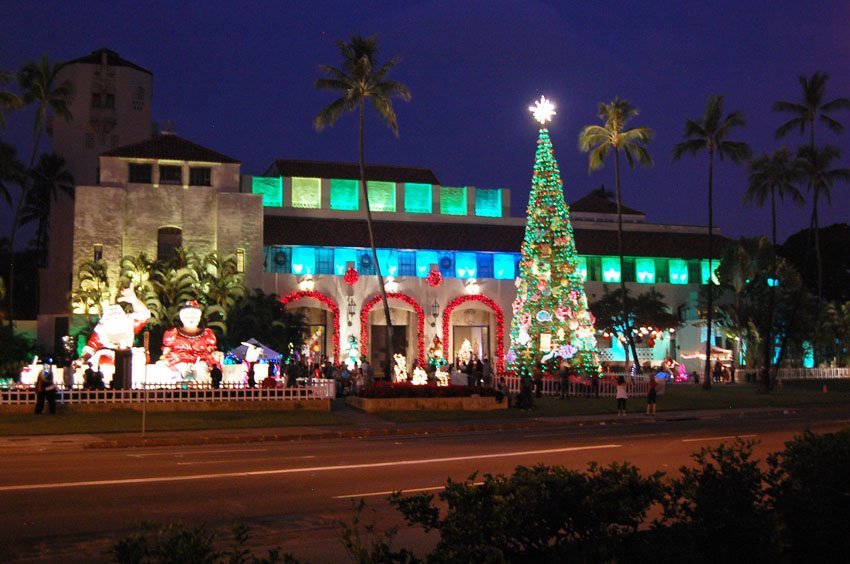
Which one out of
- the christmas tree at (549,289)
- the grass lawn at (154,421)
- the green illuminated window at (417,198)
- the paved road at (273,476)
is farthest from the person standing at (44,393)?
the green illuminated window at (417,198)

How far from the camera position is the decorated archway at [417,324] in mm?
54156

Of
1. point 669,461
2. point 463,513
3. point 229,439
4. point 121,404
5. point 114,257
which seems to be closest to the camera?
point 463,513

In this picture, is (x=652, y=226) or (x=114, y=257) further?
(x=652, y=226)

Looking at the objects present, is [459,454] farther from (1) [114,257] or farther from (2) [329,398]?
(1) [114,257]

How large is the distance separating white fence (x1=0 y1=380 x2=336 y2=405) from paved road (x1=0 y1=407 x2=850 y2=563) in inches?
282

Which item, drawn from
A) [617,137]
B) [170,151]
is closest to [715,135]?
[617,137]

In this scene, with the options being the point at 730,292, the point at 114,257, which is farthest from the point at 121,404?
the point at 730,292

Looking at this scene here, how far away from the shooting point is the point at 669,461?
17.0 metres

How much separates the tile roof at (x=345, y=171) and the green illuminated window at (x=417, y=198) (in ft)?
2.81

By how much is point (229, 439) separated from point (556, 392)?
20.1 m

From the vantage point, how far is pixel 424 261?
57469 millimetres

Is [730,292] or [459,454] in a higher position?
[730,292]

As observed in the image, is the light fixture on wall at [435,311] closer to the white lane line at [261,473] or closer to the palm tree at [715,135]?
the palm tree at [715,135]

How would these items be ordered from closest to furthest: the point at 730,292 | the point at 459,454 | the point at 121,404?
the point at 459,454
the point at 121,404
the point at 730,292
